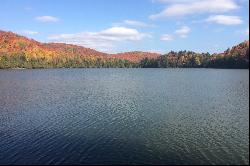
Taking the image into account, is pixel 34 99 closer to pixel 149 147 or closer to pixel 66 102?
pixel 66 102

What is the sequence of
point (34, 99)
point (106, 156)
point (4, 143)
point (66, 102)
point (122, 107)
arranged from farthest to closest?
point (34, 99) < point (66, 102) < point (122, 107) < point (4, 143) < point (106, 156)

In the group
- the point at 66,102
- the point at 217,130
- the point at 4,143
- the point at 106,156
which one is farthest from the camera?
the point at 66,102

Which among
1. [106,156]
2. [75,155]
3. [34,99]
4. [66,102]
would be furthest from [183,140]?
[34,99]

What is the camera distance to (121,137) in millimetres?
33531

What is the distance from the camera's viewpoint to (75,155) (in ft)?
91.9

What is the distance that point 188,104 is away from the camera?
53938 millimetres

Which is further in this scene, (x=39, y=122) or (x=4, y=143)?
(x=39, y=122)

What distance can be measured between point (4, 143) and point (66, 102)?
28.0m

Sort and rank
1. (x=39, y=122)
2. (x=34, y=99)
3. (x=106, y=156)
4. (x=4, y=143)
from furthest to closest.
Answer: (x=34, y=99) → (x=39, y=122) → (x=4, y=143) → (x=106, y=156)

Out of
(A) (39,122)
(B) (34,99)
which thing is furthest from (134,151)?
(B) (34,99)

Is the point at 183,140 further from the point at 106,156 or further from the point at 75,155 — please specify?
the point at 75,155

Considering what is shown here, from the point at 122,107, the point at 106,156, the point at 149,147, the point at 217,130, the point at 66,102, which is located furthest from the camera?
the point at 66,102

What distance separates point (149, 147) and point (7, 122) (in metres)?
20.4

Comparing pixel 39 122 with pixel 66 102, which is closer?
pixel 39 122
